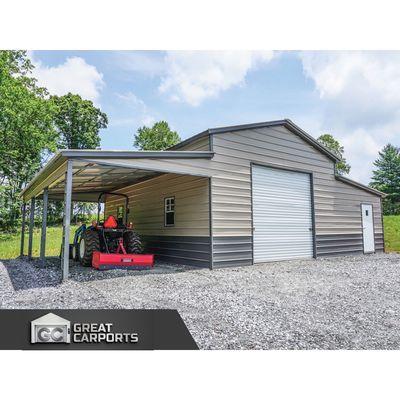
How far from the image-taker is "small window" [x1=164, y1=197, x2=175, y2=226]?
9.27m

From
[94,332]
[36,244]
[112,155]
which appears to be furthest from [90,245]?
[36,244]

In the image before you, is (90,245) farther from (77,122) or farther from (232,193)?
(77,122)

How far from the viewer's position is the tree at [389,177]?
996 inches

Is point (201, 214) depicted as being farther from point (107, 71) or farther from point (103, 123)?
point (103, 123)

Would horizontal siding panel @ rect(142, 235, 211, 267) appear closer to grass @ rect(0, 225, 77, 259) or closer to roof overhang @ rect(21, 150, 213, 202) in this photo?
roof overhang @ rect(21, 150, 213, 202)

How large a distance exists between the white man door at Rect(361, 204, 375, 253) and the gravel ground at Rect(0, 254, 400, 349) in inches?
182

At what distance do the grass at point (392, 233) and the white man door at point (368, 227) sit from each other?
2.16 metres

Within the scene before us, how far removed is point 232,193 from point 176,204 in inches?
65.6

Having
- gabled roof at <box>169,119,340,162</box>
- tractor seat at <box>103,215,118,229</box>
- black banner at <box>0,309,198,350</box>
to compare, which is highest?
gabled roof at <box>169,119,340,162</box>

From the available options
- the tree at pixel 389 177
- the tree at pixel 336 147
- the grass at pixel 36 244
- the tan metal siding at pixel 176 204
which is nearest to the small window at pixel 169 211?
the tan metal siding at pixel 176 204

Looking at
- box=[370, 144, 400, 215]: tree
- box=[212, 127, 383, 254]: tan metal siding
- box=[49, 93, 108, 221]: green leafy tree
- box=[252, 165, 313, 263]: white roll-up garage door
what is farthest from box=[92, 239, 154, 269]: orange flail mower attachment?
box=[370, 144, 400, 215]: tree

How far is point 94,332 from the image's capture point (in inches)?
126

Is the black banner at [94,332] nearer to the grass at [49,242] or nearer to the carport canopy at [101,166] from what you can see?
the carport canopy at [101,166]
